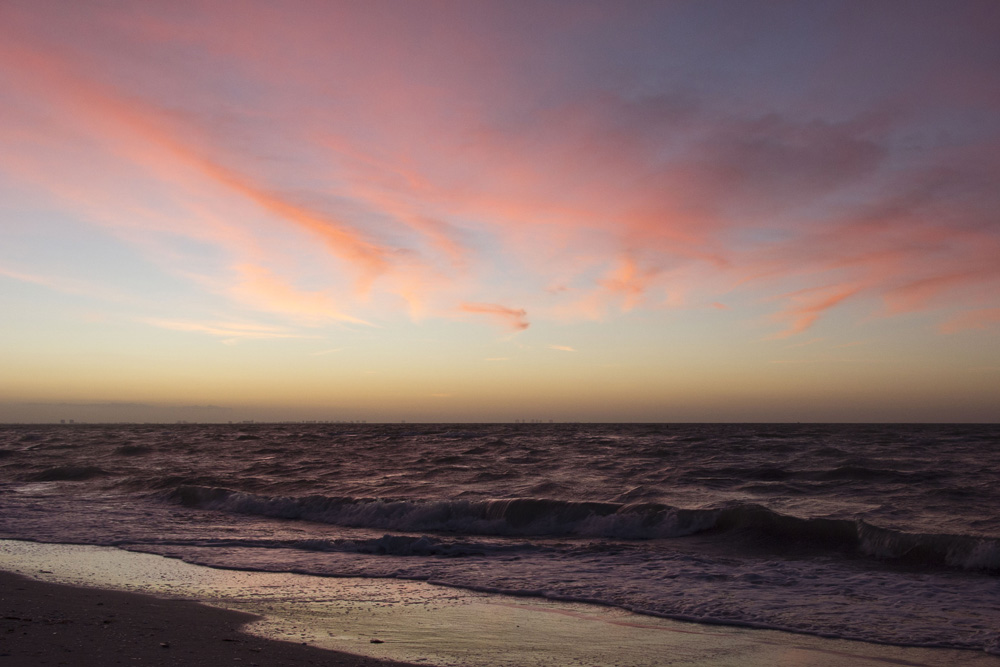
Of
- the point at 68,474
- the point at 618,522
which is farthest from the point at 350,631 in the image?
the point at 68,474

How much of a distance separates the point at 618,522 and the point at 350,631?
10.4 m

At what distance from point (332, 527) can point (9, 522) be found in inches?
288

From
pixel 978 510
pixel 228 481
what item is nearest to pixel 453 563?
pixel 978 510

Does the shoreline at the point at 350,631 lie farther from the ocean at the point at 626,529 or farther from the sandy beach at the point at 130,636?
the ocean at the point at 626,529

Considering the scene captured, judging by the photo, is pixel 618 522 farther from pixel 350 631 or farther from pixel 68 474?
pixel 68 474

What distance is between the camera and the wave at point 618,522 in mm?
12914

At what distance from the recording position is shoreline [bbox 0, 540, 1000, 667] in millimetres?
6328

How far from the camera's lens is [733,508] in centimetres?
1609

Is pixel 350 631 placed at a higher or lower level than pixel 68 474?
higher

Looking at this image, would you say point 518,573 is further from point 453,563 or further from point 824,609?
point 824,609

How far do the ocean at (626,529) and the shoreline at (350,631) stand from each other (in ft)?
2.46

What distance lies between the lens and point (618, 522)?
16453 millimetres

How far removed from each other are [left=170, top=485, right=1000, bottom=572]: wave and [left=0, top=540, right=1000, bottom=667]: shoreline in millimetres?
6729

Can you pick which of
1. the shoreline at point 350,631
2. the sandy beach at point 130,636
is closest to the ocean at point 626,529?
the shoreline at point 350,631
